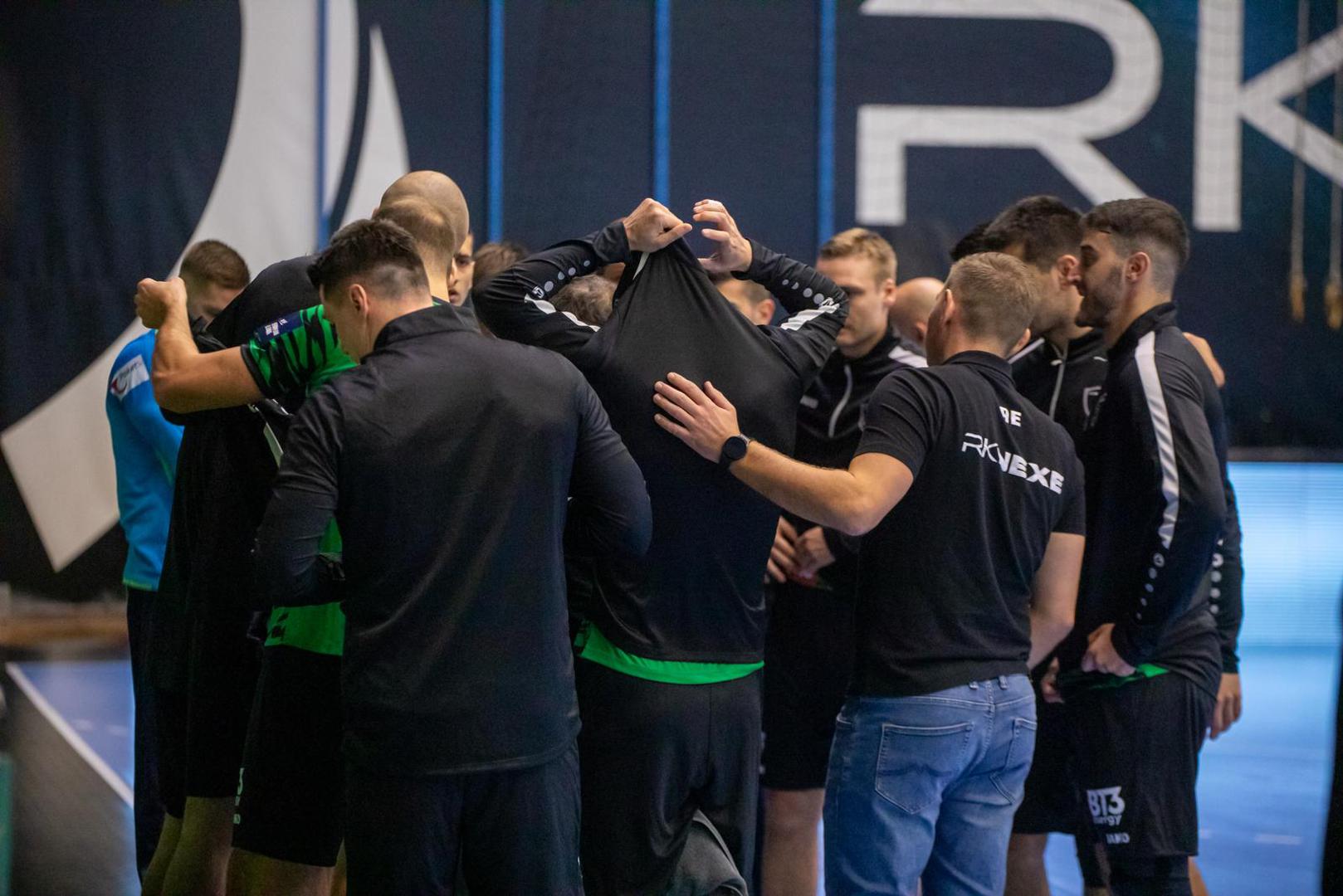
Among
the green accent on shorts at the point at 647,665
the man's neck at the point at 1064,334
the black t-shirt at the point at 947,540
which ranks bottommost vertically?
the green accent on shorts at the point at 647,665

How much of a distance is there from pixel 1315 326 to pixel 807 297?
8070 millimetres

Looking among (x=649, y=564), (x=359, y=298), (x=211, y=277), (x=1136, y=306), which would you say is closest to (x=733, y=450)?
(x=649, y=564)

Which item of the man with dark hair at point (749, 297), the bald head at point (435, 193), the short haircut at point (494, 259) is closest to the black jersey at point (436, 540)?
the bald head at point (435, 193)

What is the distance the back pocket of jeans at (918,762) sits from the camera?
2.86 metres

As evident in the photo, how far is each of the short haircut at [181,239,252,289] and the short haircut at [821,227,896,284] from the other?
1.85m

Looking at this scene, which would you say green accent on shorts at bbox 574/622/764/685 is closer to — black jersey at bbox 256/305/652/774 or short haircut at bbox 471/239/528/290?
black jersey at bbox 256/305/652/774

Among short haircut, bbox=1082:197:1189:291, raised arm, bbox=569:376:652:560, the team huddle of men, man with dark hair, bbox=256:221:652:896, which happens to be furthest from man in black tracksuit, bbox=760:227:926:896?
man with dark hair, bbox=256:221:652:896

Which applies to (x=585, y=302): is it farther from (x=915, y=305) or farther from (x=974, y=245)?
(x=915, y=305)

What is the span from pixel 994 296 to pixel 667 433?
0.82 metres

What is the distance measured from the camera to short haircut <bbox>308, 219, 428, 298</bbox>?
2580mm

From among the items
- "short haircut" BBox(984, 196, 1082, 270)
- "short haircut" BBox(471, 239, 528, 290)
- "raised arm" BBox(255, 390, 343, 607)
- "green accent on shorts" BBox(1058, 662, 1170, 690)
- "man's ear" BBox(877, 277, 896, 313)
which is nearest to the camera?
"raised arm" BBox(255, 390, 343, 607)

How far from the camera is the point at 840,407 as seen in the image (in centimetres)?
407

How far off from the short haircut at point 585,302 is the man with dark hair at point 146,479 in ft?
3.96

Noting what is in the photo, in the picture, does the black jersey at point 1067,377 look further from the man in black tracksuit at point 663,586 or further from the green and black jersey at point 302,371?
the green and black jersey at point 302,371
